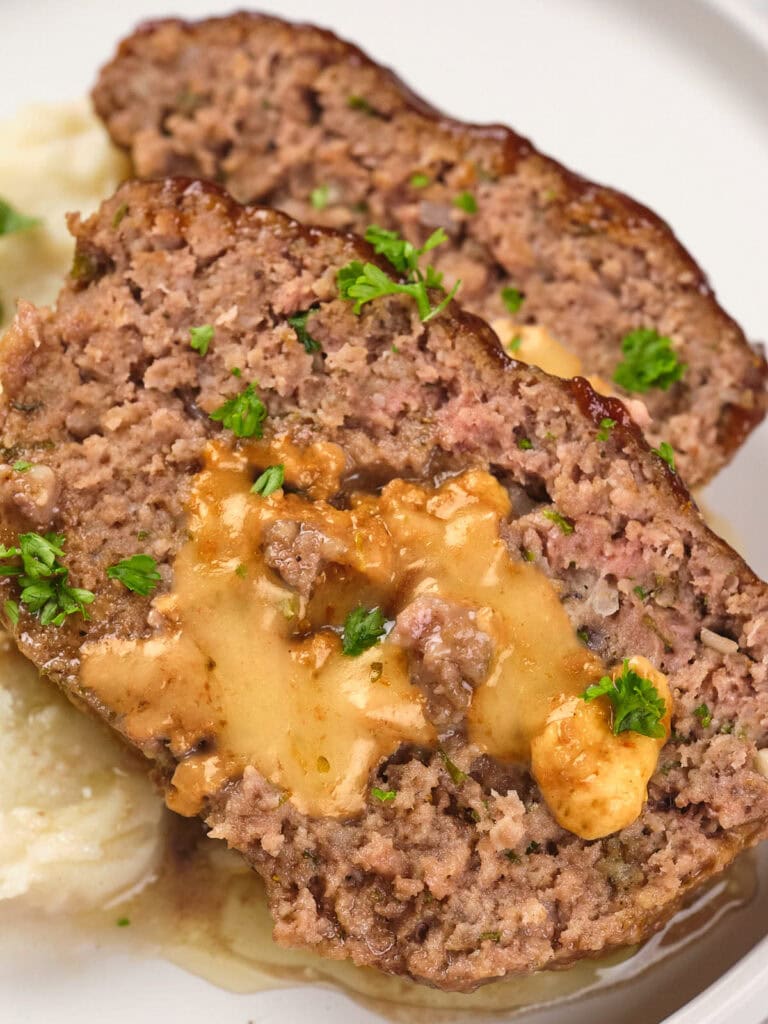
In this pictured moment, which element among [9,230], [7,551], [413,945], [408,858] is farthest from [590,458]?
[9,230]

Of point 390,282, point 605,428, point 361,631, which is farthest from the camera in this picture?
point 390,282

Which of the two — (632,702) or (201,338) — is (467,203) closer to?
(201,338)

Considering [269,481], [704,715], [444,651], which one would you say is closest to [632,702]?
[704,715]

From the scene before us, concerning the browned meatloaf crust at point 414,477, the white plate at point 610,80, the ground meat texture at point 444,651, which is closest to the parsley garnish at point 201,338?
the browned meatloaf crust at point 414,477

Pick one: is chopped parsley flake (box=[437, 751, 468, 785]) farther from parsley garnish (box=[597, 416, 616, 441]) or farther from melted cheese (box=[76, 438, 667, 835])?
parsley garnish (box=[597, 416, 616, 441])

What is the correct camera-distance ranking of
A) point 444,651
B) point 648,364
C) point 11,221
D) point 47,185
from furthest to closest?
point 47,185 → point 11,221 → point 648,364 → point 444,651

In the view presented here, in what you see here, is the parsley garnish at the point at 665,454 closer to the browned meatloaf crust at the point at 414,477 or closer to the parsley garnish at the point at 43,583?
the browned meatloaf crust at the point at 414,477

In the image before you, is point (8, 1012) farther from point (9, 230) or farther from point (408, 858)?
point (9, 230)
